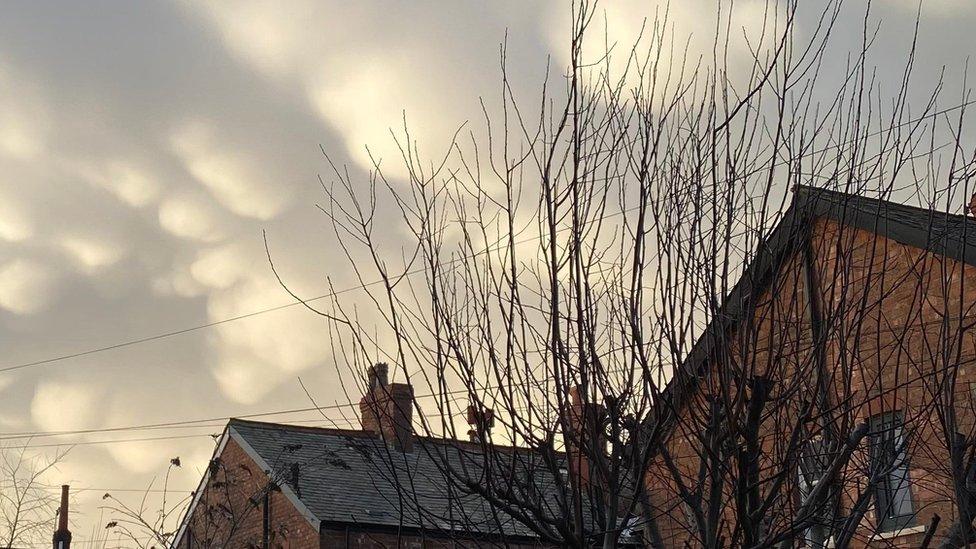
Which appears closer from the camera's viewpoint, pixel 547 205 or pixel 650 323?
pixel 547 205

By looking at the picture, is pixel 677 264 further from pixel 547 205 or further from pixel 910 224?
pixel 910 224

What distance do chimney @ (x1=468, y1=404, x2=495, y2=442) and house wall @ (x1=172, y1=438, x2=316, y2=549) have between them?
17.1 meters

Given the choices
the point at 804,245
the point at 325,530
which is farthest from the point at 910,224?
the point at 325,530

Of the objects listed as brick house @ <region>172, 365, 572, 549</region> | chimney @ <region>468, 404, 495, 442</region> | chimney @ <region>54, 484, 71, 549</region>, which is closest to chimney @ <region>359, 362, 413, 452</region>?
chimney @ <region>468, 404, 495, 442</region>

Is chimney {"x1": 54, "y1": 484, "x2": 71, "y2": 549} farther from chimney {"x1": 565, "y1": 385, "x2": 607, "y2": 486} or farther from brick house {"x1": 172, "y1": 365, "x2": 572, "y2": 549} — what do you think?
chimney {"x1": 565, "y1": 385, "x2": 607, "y2": 486}

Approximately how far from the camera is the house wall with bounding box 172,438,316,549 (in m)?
22.8

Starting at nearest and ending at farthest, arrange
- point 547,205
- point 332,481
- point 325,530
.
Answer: point 547,205 → point 325,530 → point 332,481

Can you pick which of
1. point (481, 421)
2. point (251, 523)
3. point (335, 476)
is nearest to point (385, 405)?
point (481, 421)

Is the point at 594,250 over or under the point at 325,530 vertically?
under

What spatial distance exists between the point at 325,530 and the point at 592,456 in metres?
17.9

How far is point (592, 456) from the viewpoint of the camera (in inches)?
203

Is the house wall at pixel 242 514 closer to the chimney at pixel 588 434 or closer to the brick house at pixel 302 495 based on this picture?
the brick house at pixel 302 495

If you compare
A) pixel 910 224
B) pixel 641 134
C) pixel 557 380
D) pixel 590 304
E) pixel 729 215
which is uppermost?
pixel 910 224

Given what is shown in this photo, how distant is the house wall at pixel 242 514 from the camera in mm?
22844
